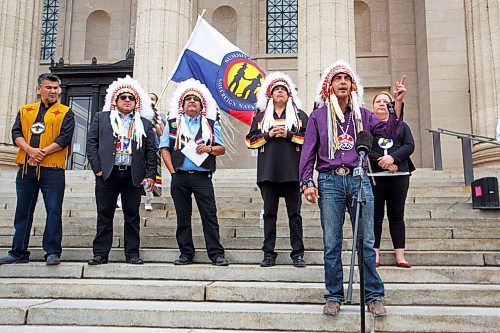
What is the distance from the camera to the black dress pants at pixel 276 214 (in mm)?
6219

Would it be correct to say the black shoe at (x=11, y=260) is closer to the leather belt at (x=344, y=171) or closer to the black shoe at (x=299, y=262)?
the black shoe at (x=299, y=262)

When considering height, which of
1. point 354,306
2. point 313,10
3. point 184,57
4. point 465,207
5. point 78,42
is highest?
point 78,42

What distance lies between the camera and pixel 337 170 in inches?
195

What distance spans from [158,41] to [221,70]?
403 cm

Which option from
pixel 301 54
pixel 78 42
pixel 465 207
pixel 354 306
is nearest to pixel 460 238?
pixel 465 207

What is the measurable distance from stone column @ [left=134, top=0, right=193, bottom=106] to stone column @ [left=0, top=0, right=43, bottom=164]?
3634mm

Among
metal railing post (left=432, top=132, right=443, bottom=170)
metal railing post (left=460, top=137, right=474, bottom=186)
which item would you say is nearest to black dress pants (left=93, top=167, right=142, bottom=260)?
metal railing post (left=460, top=137, right=474, bottom=186)

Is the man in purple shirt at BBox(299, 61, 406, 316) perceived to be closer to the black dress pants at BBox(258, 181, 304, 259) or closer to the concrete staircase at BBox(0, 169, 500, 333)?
the concrete staircase at BBox(0, 169, 500, 333)

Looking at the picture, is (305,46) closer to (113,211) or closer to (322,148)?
(113,211)

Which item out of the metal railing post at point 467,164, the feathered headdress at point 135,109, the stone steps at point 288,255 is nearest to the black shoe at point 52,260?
the stone steps at point 288,255

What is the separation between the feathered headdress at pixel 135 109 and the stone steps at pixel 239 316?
2.34 m

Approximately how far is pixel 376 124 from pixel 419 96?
15435 mm

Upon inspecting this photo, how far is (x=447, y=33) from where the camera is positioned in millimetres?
18484

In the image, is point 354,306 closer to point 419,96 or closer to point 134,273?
point 134,273
